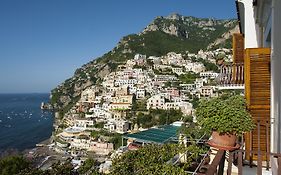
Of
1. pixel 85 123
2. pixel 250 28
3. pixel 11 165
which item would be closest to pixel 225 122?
pixel 250 28

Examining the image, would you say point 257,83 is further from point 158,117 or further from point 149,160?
point 158,117

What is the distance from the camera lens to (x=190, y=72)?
79.5m

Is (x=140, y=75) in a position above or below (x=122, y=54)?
below

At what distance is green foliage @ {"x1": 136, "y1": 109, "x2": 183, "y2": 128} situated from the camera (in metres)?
50.7

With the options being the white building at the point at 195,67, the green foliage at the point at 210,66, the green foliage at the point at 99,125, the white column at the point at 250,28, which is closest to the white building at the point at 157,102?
the green foliage at the point at 99,125

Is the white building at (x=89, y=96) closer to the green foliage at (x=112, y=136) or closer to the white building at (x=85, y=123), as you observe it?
the white building at (x=85, y=123)

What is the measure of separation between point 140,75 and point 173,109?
915 inches

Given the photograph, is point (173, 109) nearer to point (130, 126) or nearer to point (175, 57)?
point (130, 126)

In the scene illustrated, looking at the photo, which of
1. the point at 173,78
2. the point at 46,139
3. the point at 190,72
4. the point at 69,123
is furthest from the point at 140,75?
the point at 46,139

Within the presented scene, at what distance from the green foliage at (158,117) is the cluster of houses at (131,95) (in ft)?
5.19

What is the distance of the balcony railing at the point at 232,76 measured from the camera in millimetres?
5016

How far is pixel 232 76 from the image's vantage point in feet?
17.1

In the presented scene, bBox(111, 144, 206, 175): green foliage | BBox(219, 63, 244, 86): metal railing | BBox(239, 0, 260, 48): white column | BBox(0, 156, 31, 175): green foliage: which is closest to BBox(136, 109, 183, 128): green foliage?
BBox(0, 156, 31, 175): green foliage

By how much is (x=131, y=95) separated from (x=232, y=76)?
5771 cm
